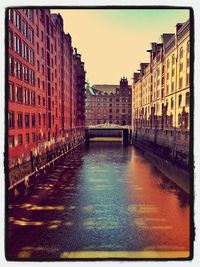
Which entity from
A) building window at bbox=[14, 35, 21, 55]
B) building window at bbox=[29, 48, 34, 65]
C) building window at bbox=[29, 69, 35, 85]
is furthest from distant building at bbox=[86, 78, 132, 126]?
building window at bbox=[14, 35, 21, 55]

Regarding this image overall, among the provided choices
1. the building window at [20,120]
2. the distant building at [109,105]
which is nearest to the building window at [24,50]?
the building window at [20,120]

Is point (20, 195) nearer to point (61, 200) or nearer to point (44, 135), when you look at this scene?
point (61, 200)

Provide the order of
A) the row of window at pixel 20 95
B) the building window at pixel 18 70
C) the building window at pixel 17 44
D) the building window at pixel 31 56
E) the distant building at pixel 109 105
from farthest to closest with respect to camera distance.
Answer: the distant building at pixel 109 105 → the building window at pixel 31 56 → the building window at pixel 17 44 → the building window at pixel 18 70 → the row of window at pixel 20 95

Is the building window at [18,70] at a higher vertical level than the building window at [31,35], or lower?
lower

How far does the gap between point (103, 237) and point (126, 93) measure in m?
83.9

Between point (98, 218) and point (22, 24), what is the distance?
15708 mm

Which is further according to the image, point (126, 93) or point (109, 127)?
point (126, 93)

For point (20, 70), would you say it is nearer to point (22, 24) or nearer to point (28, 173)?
point (22, 24)

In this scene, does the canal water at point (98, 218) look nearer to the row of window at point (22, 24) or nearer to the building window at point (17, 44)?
the building window at point (17, 44)

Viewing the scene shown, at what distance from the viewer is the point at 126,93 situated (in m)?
94.4

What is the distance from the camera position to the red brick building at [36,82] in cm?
1794

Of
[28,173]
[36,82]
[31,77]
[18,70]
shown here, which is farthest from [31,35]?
[28,173]
